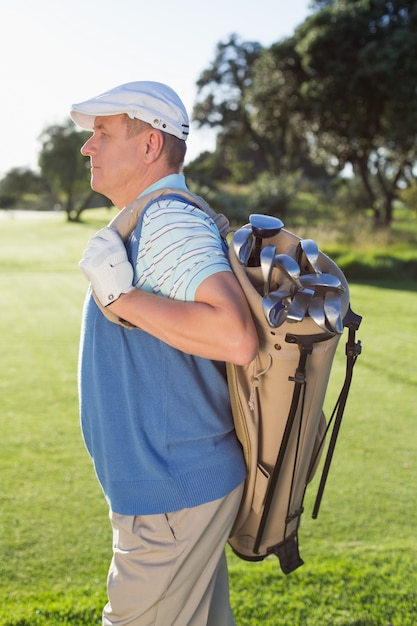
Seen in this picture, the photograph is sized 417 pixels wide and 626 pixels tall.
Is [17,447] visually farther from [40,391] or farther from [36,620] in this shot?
[36,620]

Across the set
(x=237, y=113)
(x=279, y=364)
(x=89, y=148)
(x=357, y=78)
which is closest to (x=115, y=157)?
(x=89, y=148)

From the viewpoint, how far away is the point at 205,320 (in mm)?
1445

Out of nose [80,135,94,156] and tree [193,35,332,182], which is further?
tree [193,35,332,182]

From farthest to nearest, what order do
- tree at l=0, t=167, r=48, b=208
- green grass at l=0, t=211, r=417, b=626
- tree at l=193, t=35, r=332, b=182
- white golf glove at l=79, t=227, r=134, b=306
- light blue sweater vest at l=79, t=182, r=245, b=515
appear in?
tree at l=0, t=167, r=48, b=208
tree at l=193, t=35, r=332, b=182
green grass at l=0, t=211, r=417, b=626
light blue sweater vest at l=79, t=182, r=245, b=515
white golf glove at l=79, t=227, r=134, b=306

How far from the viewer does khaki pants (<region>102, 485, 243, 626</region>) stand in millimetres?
Result: 1606

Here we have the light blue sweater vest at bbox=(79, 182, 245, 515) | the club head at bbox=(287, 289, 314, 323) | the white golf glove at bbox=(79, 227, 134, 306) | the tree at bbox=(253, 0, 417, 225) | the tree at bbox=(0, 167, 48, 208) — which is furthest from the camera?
the tree at bbox=(0, 167, 48, 208)

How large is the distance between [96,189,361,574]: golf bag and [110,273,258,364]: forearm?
2.2 inches

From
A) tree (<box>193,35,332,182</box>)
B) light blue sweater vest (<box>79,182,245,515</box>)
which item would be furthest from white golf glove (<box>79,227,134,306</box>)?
tree (<box>193,35,332,182</box>)

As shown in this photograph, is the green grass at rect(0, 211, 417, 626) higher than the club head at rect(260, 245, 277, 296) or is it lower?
lower

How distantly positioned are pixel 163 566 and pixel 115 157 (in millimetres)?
957

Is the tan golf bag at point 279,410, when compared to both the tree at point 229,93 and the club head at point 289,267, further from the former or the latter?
the tree at point 229,93

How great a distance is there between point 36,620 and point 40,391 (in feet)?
11.8

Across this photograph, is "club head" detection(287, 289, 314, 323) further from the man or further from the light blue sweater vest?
the light blue sweater vest

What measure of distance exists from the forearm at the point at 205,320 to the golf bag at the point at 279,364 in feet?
0.18
